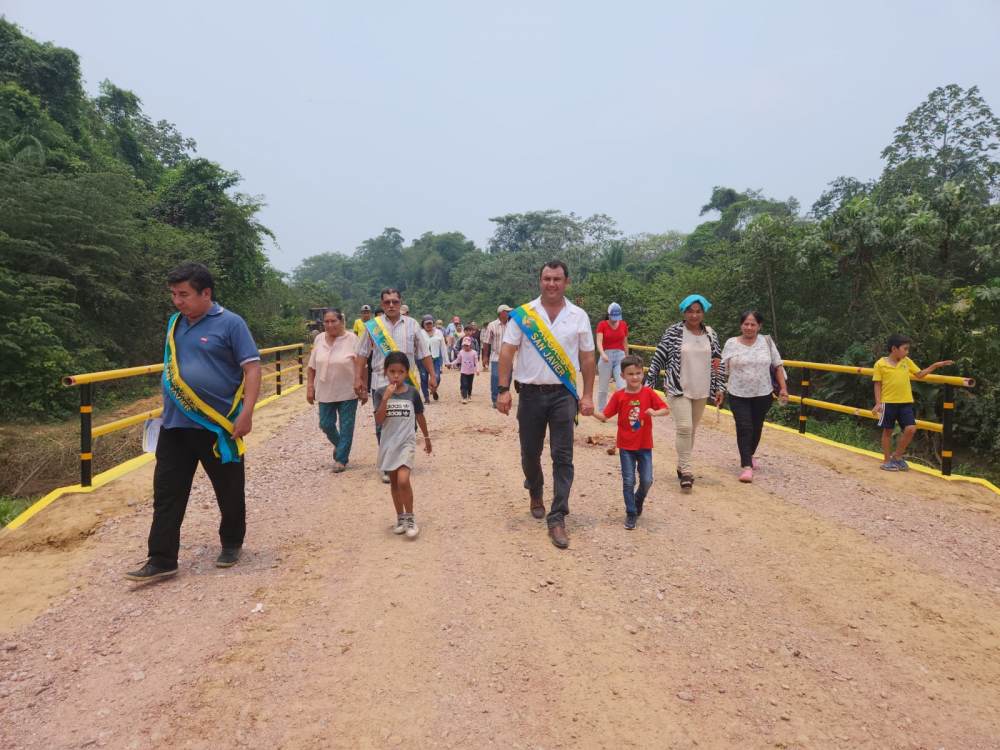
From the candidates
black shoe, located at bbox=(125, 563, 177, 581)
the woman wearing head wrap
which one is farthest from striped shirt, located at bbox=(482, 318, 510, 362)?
black shoe, located at bbox=(125, 563, 177, 581)

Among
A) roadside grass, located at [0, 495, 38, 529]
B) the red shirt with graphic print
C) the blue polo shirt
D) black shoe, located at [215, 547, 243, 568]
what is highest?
the blue polo shirt

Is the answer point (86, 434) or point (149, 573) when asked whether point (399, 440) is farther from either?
point (86, 434)

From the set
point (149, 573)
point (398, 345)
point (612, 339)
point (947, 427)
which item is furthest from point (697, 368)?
point (149, 573)

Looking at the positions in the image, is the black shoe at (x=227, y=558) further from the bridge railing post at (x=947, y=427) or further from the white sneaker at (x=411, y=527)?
the bridge railing post at (x=947, y=427)

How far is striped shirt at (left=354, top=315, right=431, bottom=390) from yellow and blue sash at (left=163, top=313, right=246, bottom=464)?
2193 mm

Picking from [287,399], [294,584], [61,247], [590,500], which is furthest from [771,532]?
[61,247]

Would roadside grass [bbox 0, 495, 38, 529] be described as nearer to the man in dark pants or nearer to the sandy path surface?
the sandy path surface

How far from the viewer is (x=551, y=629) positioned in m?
3.24

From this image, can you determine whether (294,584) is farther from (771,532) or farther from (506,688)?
(771,532)

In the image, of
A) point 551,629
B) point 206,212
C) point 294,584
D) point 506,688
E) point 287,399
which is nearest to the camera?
point 506,688

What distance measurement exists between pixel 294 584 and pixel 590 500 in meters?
2.67

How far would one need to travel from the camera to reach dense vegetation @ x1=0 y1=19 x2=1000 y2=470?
10312mm

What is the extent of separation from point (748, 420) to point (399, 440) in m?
3.72

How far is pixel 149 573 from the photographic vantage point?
3814 mm
